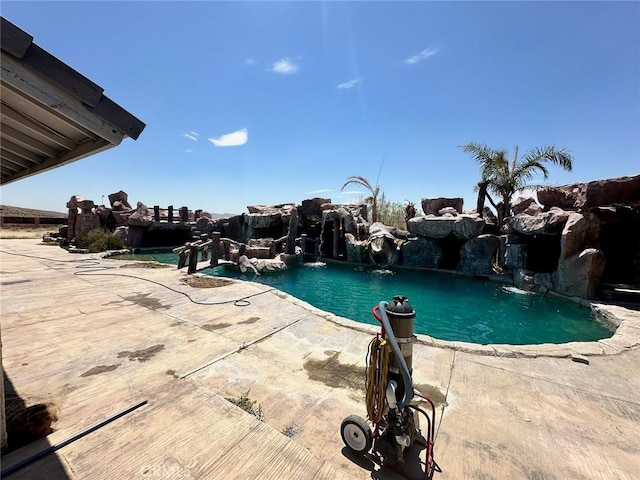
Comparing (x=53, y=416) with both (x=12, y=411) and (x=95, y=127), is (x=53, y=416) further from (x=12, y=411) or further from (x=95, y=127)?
(x=95, y=127)

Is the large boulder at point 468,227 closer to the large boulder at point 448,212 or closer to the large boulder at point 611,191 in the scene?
the large boulder at point 448,212

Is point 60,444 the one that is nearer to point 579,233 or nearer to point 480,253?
point 579,233

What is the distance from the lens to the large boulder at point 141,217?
19062 mm

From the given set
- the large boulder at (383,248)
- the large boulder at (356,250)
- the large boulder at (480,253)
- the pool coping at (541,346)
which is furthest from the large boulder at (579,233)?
the large boulder at (356,250)

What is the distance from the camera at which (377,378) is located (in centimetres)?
202

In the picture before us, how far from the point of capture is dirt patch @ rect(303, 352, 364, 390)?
10.2 ft

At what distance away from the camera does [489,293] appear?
1092 centimetres

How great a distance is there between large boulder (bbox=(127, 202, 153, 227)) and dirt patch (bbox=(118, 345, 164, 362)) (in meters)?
18.9

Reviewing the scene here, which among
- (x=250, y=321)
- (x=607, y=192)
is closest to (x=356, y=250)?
(x=607, y=192)

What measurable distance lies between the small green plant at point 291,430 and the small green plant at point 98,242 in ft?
54.4

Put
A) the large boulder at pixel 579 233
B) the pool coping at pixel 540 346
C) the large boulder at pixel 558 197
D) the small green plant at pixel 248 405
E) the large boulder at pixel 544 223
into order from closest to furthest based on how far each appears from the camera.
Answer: the small green plant at pixel 248 405, the pool coping at pixel 540 346, the large boulder at pixel 579 233, the large boulder at pixel 544 223, the large boulder at pixel 558 197

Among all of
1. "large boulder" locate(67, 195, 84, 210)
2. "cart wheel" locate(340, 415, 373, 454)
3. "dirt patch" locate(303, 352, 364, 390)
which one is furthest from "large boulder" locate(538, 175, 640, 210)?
"large boulder" locate(67, 195, 84, 210)

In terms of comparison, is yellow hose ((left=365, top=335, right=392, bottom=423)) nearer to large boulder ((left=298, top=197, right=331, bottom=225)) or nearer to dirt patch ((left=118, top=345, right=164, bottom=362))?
dirt patch ((left=118, top=345, right=164, bottom=362))

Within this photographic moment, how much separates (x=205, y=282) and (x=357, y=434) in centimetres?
677
